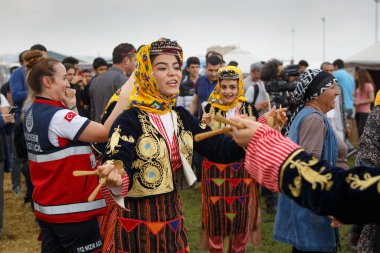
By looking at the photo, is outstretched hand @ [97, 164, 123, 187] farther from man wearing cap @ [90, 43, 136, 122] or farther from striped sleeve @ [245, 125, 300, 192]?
man wearing cap @ [90, 43, 136, 122]

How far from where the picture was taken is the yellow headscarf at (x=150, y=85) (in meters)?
3.03

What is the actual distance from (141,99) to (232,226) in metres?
2.62

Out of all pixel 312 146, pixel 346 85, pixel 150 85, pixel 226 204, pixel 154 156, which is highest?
pixel 150 85

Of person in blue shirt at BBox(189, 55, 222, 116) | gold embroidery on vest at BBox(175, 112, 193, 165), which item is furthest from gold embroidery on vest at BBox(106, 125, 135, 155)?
person in blue shirt at BBox(189, 55, 222, 116)

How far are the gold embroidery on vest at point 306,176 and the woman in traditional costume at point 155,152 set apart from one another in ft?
3.75

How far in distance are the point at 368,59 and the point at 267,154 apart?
14.4 metres

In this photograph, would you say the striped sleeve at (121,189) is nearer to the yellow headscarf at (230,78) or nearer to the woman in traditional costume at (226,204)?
the woman in traditional costume at (226,204)

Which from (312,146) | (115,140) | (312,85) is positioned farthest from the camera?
(312,85)

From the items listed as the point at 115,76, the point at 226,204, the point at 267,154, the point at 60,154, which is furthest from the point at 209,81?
the point at 267,154

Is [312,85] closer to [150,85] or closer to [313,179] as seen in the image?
[150,85]

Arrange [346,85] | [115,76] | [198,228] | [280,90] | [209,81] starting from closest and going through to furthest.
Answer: [115,76], [198,228], [280,90], [209,81], [346,85]

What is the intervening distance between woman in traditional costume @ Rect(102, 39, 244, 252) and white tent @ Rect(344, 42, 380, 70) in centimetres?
1291

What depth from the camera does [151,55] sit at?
3.06m

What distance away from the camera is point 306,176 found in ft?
5.73
